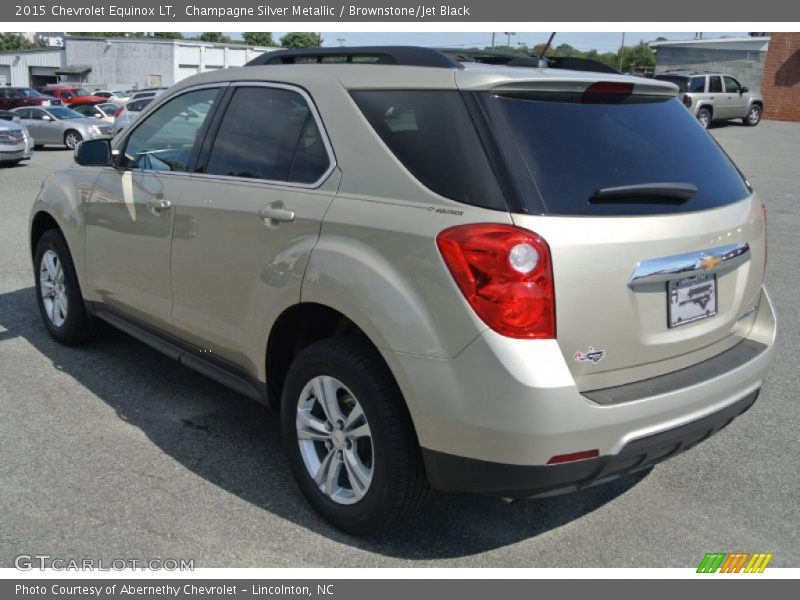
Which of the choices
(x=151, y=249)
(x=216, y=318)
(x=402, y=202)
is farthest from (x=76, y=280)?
(x=402, y=202)

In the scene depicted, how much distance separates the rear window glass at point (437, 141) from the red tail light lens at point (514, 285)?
15 cm

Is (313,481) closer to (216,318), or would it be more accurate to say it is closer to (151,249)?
(216,318)

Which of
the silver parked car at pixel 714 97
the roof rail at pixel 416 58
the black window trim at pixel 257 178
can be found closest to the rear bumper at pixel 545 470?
the black window trim at pixel 257 178

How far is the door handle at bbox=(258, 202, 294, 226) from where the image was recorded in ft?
11.1

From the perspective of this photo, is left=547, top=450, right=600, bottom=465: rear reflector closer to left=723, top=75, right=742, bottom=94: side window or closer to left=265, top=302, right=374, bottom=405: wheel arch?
left=265, top=302, right=374, bottom=405: wheel arch

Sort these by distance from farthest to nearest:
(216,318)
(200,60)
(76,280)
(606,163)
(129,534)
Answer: (200,60)
(76,280)
(216,318)
(129,534)
(606,163)

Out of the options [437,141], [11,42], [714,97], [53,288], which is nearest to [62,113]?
[714,97]

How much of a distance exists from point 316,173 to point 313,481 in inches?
52.5

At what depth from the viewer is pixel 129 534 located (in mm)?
3281

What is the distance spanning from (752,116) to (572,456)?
31425mm

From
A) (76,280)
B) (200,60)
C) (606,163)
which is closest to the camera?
(606,163)

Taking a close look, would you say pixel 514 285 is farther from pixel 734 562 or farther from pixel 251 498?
pixel 251 498

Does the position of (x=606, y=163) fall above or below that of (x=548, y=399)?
above

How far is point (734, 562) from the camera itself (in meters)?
3.18
